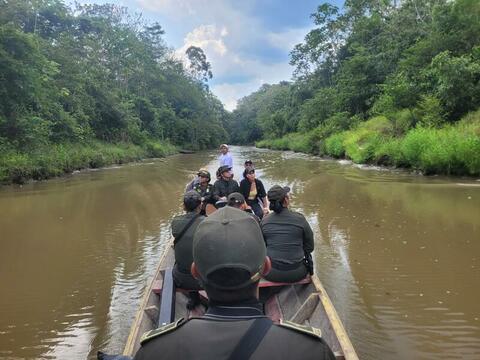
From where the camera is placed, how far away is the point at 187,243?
4.46 metres

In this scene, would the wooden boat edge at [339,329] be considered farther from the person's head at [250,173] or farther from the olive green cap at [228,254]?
the person's head at [250,173]


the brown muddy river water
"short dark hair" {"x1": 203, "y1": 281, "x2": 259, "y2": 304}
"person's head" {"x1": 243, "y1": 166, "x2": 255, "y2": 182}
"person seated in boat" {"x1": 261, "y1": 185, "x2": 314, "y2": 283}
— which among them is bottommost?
the brown muddy river water

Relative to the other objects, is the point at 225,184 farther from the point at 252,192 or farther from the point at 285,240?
the point at 285,240

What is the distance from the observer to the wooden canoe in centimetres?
343

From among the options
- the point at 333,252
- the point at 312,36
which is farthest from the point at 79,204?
the point at 312,36

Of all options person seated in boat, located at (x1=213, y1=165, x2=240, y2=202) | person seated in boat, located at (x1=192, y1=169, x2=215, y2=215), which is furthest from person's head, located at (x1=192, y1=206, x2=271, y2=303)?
person seated in boat, located at (x1=213, y1=165, x2=240, y2=202)

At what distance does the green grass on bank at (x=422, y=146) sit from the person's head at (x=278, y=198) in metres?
13.8

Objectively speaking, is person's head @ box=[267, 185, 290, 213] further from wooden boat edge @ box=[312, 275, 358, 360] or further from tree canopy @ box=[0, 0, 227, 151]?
tree canopy @ box=[0, 0, 227, 151]

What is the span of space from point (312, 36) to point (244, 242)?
5288cm

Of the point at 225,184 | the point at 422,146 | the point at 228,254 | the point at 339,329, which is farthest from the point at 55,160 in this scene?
the point at 228,254

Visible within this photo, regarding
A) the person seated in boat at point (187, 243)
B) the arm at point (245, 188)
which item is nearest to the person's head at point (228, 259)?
the person seated in boat at point (187, 243)

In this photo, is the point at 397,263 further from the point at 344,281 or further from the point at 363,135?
the point at 363,135

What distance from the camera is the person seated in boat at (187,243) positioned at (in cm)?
446

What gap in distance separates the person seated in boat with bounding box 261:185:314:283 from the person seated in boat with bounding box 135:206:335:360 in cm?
332
